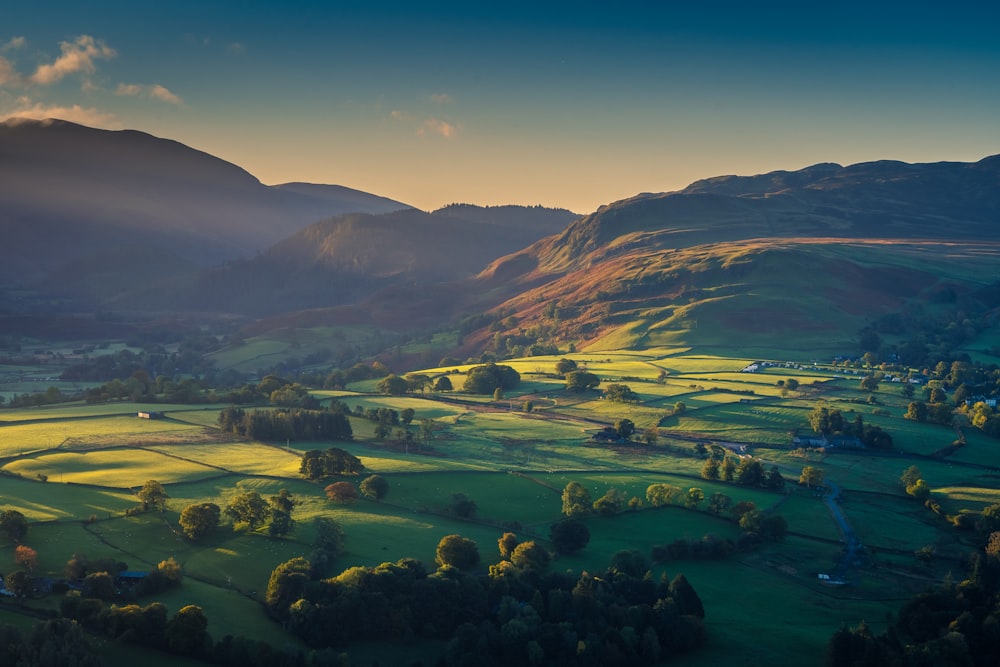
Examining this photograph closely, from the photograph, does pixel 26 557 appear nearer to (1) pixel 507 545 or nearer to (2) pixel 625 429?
(1) pixel 507 545

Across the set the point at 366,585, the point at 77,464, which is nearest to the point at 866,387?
the point at 366,585

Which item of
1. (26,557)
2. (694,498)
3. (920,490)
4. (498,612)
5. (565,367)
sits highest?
(565,367)

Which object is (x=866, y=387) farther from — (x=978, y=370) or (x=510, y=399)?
(x=510, y=399)

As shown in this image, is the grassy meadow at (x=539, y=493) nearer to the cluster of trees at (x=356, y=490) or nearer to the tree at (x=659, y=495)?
the tree at (x=659, y=495)

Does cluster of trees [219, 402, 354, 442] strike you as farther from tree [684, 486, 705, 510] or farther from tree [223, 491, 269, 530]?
tree [684, 486, 705, 510]

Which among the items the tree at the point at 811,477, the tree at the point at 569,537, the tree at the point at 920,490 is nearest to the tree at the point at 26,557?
the tree at the point at 569,537

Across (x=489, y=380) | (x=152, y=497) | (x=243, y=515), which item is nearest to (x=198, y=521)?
(x=243, y=515)
